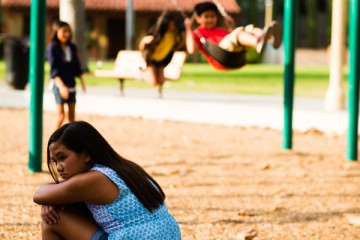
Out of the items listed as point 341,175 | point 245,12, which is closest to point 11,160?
point 341,175

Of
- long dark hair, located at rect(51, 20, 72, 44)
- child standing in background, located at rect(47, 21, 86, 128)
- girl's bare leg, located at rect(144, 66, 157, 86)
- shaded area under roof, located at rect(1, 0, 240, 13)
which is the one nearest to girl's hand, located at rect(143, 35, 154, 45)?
girl's bare leg, located at rect(144, 66, 157, 86)

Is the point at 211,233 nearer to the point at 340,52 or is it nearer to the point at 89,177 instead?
the point at 89,177

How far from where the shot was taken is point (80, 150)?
4203 millimetres

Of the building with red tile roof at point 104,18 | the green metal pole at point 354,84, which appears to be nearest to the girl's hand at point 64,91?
the green metal pole at point 354,84

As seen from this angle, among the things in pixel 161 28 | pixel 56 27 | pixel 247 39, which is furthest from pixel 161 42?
pixel 247 39

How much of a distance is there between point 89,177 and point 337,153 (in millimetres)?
6366

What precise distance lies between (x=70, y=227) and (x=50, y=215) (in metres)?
0.12

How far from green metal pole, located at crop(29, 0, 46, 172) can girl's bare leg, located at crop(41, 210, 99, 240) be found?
153 inches

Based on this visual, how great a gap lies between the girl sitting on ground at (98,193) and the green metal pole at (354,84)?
17.3 feet

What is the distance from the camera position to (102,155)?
4.23 m

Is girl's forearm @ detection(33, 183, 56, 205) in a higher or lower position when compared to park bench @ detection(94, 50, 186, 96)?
higher

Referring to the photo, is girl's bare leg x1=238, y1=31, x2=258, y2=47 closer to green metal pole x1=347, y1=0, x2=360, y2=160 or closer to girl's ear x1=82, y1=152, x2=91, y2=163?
green metal pole x1=347, y1=0, x2=360, y2=160

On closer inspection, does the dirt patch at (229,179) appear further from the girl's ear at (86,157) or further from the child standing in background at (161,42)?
the girl's ear at (86,157)

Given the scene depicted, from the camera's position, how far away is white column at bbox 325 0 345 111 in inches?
552
